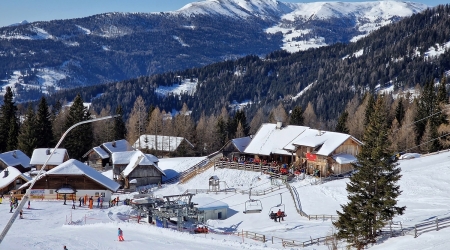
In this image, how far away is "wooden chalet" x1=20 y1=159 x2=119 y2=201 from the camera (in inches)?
2218

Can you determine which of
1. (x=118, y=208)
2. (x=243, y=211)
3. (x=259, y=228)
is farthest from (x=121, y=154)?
(x=259, y=228)

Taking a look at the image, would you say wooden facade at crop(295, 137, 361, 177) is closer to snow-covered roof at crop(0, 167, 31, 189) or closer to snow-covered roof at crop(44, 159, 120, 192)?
snow-covered roof at crop(44, 159, 120, 192)

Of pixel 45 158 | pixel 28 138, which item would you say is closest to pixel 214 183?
pixel 45 158

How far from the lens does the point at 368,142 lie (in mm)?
34250

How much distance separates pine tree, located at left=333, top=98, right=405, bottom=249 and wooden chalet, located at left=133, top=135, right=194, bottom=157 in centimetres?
5108

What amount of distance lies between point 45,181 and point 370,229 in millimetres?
36260

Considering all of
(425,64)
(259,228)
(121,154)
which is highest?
(425,64)

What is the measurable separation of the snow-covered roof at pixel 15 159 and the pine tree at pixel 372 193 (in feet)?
166

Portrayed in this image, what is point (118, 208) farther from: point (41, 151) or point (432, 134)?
point (432, 134)

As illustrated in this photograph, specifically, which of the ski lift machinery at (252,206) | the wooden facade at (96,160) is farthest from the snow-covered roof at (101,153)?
the ski lift machinery at (252,206)

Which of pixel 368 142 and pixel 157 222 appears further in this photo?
pixel 157 222

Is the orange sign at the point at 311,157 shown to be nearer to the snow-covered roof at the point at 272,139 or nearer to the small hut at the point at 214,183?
the snow-covered roof at the point at 272,139

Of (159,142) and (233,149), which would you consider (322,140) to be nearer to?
(233,149)

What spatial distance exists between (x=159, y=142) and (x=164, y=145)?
1.13m
